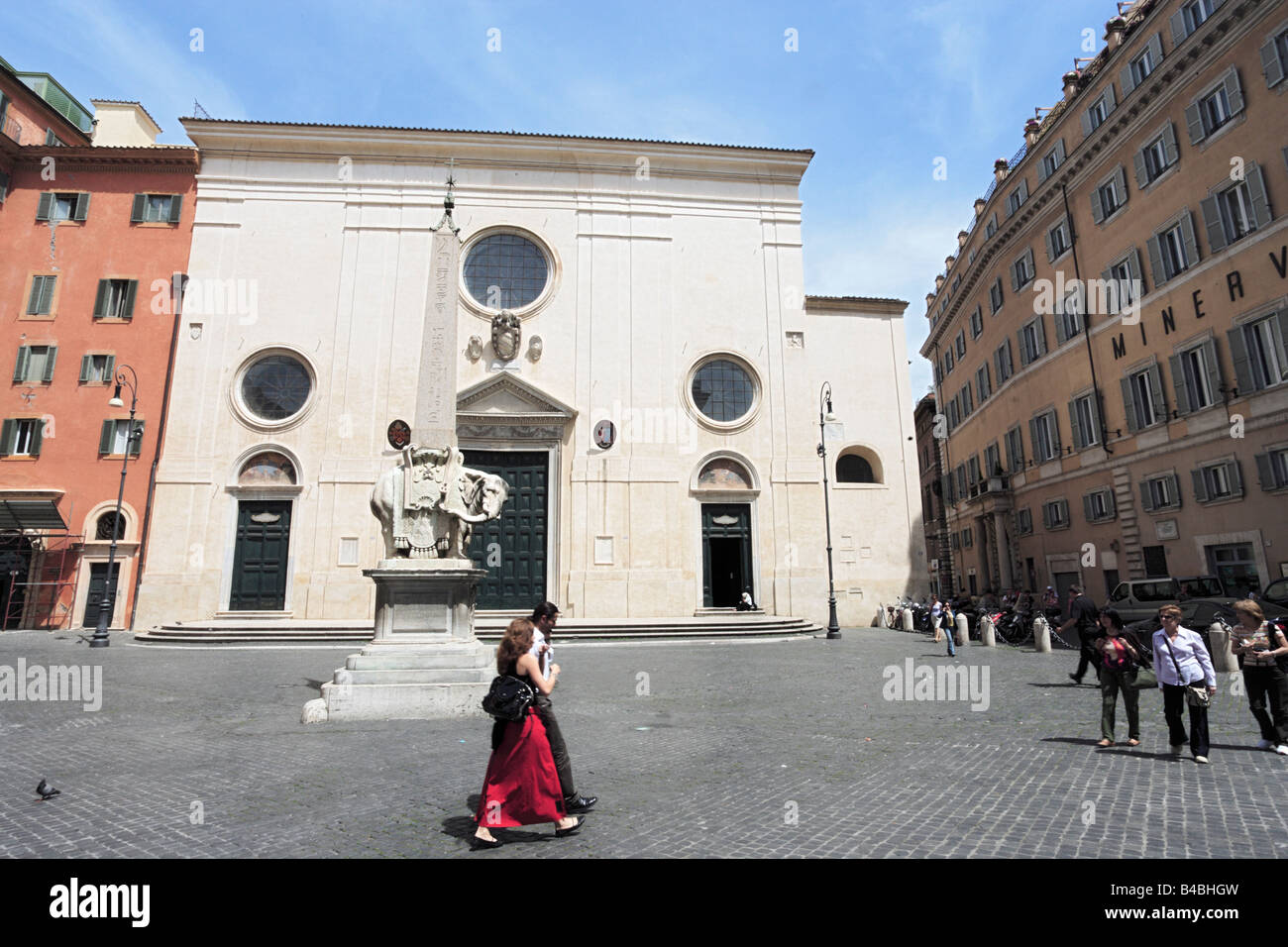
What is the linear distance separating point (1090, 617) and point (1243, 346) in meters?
10.4

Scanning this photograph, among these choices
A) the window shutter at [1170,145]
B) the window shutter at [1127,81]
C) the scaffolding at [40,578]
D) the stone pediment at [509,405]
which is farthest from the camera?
the stone pediment at [509,405]

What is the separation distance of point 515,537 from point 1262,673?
61.8 ft

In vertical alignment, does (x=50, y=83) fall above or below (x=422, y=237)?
above

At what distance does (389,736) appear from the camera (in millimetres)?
7125

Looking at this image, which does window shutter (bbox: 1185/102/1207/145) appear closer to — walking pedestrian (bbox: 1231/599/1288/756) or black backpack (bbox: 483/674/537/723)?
walking pedestrian (bbox: 1231/599/1288/756)

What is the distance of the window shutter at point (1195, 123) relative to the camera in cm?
1802

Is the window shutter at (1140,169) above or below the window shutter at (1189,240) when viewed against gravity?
above

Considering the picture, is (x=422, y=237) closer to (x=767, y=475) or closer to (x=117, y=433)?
(x=117, y=433)

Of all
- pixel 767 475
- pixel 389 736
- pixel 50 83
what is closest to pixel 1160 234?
pixel 767 475

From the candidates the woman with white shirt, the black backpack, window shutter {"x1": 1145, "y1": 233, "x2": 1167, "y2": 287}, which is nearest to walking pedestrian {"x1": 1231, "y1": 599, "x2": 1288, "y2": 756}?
the woman with white shirt

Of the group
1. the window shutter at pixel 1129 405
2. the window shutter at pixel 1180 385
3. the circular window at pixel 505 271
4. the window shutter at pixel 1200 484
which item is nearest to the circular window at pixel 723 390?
Answer: the circular window at pixel 505 271

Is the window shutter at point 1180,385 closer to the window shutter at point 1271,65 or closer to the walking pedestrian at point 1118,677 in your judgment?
the window shutter at point 1271,65

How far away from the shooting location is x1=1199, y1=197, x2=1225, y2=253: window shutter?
1723cm

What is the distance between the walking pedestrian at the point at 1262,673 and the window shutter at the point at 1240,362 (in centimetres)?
1318
